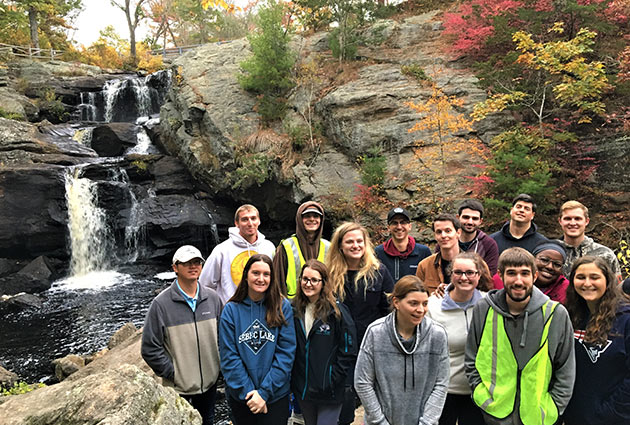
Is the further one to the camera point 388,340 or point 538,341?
point 388,340

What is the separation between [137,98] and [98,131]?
4143 millimetres

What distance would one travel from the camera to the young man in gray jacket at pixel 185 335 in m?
3.12

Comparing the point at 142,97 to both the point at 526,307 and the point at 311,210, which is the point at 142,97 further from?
the point at 526,307

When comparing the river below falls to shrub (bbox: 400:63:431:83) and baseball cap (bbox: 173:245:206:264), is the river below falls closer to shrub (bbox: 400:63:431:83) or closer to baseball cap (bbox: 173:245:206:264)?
baseball cap (bbox: 173:245:206:264)

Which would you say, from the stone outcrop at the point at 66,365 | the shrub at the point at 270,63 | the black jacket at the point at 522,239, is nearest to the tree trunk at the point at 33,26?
the shrub at the point at 270,63

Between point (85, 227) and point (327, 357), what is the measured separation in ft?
43.0

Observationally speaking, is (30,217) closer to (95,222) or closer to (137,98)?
(95,222)

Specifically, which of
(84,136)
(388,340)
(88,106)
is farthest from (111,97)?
(388,340)

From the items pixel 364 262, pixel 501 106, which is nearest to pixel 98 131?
pixel 501 106

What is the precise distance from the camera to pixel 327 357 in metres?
2.92

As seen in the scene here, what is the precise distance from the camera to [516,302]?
8.43 ft

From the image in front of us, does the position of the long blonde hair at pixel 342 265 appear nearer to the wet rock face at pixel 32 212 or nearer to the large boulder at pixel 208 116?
the large boulder at pixel 208 116

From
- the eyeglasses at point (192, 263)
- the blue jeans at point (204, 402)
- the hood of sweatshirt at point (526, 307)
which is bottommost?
the blue jeans at point (204, 402)

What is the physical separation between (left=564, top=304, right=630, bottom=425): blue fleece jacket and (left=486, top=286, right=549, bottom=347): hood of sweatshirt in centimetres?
42
